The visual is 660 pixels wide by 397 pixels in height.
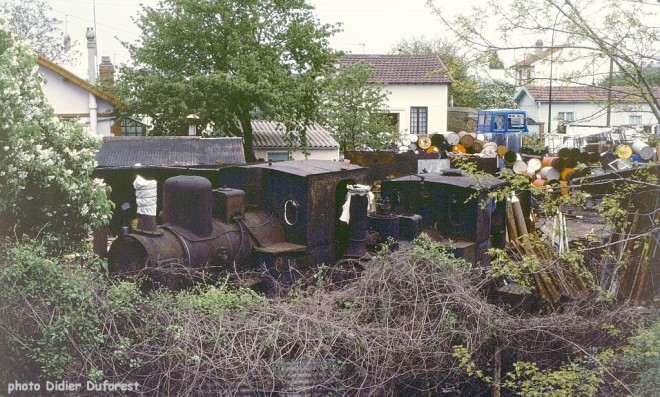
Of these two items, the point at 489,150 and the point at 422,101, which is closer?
the point at 489,150

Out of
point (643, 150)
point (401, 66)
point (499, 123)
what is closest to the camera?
point (643, 150)

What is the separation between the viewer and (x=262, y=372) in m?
7.07

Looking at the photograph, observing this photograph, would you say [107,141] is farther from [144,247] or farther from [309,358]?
[309,358]

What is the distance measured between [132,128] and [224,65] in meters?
4.53

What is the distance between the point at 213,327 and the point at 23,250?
2088 mm

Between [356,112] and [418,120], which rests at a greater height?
[356,112]

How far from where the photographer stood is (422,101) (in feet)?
126

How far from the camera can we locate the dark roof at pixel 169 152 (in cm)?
1521

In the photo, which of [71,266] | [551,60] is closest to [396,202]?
[551,60]

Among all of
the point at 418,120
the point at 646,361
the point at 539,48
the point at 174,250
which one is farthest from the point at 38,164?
the point at 418,120

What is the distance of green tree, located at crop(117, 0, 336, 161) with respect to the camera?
24.2 m

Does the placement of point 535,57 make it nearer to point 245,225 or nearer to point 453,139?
point 245,225

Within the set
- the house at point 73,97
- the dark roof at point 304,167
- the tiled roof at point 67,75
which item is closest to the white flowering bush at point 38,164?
the dark roof at point 304,167

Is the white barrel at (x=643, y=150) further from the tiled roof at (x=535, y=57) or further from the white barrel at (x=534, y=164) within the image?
the tiled roof at (x=535, y=57)
